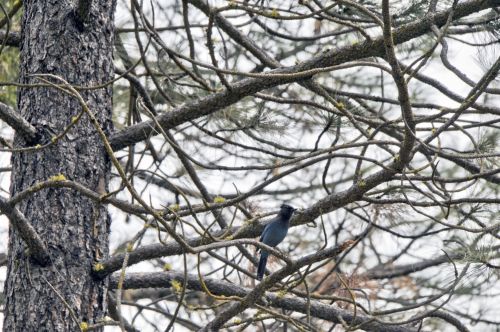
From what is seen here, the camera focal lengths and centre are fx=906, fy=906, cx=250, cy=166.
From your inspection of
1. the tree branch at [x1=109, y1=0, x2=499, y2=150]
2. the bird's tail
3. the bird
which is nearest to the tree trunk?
the tree branch at [x1=109, y1=0, x2=499, y2=150]

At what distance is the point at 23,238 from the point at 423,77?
197 cm

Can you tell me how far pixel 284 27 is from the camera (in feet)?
23.8

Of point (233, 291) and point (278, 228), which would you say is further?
point (278, 228)

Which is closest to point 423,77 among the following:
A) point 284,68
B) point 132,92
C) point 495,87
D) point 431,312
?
point 495,87

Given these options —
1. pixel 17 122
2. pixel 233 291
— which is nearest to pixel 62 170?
pixel 17 122

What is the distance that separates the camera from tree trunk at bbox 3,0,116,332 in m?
3.65

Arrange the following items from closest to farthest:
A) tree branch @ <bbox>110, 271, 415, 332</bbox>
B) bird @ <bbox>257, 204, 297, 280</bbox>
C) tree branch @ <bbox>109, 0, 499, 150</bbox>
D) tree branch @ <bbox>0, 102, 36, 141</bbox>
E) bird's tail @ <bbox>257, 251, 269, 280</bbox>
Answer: tree branch @ <bbox>0, 102, 36, 141</bbox> → tree branch @ <bbox>109, 0, 499, 150</bbox> → tree branch @ <bbox>110, 271, 415, 332</bbox> → bird's tail @ <bbox>257, 251, 269, 280</bbox> → bird @ <bbox>257, 204, 297, 280</bbox>

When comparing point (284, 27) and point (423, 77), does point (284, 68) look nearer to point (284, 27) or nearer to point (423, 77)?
point (423, 77)

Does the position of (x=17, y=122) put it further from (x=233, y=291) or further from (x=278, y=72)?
(x=233, y=291)

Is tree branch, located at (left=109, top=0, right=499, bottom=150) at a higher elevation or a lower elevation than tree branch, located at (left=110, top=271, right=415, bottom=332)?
higher

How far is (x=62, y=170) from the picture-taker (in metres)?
3.83

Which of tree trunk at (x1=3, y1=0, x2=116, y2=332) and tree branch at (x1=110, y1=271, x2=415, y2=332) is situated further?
tree branch at (x1=110, y1=271, x2=415, y2=332)

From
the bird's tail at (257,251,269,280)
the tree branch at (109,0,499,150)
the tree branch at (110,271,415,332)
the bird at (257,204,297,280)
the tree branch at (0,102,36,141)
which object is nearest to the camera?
the tree branch at (0,102,36,141)

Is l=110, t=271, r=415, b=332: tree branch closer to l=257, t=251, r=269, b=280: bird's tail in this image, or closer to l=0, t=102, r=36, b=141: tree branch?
l=257, t=251, r=269, b=280: bird's tail
